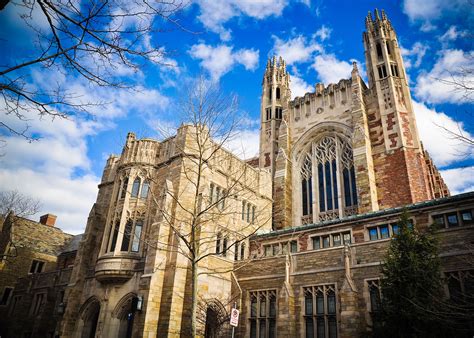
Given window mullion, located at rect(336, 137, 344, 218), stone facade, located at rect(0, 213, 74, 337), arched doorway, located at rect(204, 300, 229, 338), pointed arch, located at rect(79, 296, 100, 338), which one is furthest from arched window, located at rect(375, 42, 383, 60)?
stone facade, located at rect(0, 213, 74, 337)

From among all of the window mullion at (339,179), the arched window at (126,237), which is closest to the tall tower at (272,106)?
the window mullion at (339,179)

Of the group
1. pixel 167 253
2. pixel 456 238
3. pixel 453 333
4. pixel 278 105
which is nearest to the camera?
pixel 453 333

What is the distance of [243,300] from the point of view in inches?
667

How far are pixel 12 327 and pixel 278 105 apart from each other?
1098 inches

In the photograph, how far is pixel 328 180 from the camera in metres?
24.7

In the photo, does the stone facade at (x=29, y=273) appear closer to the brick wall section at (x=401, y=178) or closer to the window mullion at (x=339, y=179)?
the window mullion at (x=339, y=179)

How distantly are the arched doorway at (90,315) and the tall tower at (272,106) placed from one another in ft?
49.5

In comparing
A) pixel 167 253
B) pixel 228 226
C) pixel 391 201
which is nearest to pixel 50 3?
pixel 167 253

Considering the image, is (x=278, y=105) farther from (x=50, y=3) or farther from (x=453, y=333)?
(x=50, y=3)

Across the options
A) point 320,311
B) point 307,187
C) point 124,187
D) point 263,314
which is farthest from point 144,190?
point 307,187

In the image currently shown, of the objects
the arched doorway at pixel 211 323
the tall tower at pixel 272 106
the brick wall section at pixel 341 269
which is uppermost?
the tall tower at pixel 272 106

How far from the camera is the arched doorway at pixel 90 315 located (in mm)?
16781

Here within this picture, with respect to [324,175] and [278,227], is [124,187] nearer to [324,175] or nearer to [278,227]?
[278,227]

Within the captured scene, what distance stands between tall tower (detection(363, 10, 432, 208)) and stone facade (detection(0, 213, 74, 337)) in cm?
2201
